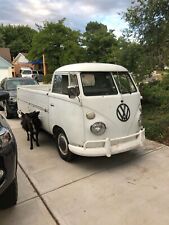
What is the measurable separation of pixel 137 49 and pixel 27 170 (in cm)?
546

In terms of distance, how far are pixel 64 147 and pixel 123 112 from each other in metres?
1.34

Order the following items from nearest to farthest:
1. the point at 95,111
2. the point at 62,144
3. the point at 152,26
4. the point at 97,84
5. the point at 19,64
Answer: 1. the point at 95,111
2. the point at 97,84
3. the point at 62,144
4. the point at 152,26
5. the point at 19,64

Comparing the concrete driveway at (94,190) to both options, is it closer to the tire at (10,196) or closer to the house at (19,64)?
the tire at (10,196)

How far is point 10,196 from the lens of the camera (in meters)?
3.28

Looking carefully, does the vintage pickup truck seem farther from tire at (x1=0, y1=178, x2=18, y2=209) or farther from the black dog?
tire at (x1=0, y1=178, x2=18, y2=209)

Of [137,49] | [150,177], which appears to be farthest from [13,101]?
[150,177]

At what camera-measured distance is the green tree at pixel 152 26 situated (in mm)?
6879

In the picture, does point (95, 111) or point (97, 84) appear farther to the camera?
point (97, 84)

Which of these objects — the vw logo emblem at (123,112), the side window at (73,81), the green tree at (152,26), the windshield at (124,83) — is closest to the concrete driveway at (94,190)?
the vw logo emblem at (123,112)

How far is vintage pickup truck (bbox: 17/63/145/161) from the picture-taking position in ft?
14.1

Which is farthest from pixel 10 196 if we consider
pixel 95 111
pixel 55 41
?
pixel 55 41

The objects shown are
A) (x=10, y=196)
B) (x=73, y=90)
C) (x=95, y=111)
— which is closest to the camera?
(x=10, y=196)

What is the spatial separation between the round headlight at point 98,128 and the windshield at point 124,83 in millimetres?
778

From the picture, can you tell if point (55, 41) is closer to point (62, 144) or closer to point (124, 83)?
point (124, 83)
